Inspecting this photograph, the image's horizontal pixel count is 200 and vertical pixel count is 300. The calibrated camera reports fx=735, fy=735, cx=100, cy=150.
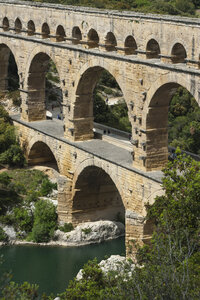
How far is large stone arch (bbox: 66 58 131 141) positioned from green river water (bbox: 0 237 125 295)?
597cm

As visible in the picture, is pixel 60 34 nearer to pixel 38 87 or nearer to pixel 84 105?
pixel 84 105

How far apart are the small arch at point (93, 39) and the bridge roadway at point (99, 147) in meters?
5.17

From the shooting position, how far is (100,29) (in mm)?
35219

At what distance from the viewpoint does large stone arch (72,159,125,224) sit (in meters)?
39.2

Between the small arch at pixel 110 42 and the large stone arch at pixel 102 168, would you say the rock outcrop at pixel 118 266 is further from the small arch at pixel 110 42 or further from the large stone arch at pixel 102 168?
the small arch at pixel 110 42

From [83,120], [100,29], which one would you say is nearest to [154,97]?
[100,29]

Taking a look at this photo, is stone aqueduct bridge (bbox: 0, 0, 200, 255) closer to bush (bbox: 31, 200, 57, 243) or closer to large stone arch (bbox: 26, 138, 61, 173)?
large stone arch (bbox: 26, 138, 61, 173)

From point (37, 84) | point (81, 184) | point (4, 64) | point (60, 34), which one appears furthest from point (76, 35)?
point (4, 64)

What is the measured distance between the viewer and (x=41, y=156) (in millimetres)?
45156

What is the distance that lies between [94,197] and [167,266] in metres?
19.9

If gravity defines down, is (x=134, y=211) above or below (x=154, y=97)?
below

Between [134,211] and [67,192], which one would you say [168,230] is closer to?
[134,211]

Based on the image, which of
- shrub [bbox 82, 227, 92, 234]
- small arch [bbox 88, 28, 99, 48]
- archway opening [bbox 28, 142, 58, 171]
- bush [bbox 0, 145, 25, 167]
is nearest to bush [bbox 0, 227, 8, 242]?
shrub [bbox 82, 227, 92, 234]

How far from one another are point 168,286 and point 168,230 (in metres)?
2.88
